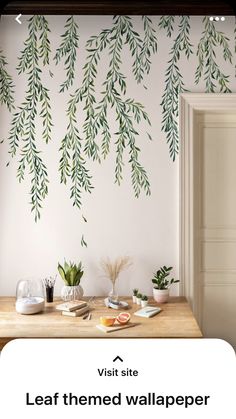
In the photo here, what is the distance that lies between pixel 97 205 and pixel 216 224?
2.71 ft

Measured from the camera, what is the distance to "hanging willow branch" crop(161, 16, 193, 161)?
2.65 metres

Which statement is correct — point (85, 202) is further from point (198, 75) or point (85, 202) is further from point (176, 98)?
point (198, 75)

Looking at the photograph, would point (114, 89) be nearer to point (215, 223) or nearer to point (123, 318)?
point (215, 223)

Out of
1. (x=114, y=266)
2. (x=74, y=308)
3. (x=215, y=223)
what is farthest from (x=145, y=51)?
(x=74, y=308)

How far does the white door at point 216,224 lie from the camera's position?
8.95 ft

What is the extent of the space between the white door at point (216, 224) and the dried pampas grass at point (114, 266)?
19.2 inches

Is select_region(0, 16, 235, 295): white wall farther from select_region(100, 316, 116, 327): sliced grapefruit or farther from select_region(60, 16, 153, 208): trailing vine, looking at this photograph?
select_region(100, 316, 116, 327): sliced grapefruit

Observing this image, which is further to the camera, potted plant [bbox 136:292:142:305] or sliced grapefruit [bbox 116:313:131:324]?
potted plant [bbox 136:292:142:305]

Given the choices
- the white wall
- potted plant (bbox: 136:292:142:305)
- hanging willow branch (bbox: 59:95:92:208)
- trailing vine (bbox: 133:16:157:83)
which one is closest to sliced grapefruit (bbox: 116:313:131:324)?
potted plant (bbox: 136:292:142:305)

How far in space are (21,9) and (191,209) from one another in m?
1.67

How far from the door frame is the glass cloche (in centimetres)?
93

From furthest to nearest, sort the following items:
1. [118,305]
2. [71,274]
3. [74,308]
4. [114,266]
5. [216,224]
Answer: [216,224]
[114,266]
[71,274]
[118,305]
[74,308]

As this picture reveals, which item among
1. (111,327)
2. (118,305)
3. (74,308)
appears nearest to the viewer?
(111,327)

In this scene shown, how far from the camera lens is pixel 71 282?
2506 mm
